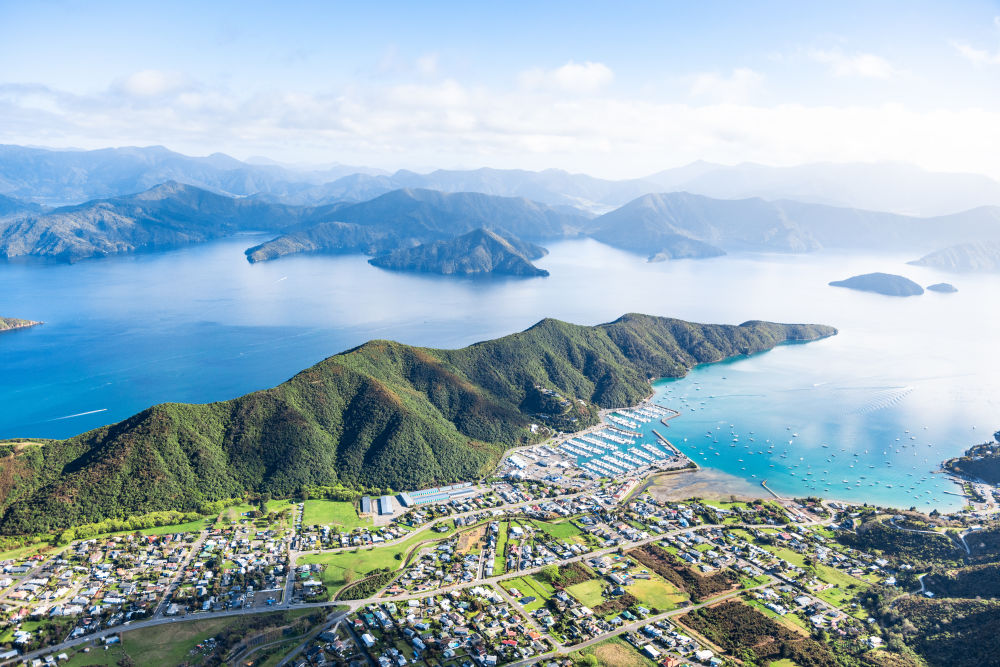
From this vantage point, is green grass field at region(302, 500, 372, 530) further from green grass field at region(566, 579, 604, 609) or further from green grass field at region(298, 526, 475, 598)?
green grass field at region(566, 579, 604, 609)

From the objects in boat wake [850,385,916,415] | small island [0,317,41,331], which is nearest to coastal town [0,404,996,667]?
boat wake [850,385,916,415]

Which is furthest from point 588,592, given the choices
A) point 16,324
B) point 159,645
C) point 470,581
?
point 16,324

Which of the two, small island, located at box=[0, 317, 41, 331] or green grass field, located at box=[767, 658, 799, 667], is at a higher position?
small island, located at box=[0, 317, 41, 331]

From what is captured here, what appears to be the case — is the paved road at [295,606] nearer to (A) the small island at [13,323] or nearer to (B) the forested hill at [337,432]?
(B) the forested hill at [337,432]

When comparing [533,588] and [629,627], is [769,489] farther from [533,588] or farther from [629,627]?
[533,588]

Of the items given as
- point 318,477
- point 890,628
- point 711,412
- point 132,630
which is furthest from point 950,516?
point 132,630

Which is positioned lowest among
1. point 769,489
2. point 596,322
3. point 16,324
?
point 769,489
